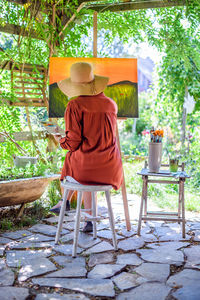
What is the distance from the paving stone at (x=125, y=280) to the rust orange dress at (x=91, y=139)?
750mm

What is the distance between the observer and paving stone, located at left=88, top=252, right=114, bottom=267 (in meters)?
2.68

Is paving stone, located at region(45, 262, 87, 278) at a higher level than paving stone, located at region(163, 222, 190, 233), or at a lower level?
higher

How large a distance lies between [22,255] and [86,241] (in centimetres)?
63

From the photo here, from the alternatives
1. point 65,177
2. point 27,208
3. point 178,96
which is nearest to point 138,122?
point 178,96

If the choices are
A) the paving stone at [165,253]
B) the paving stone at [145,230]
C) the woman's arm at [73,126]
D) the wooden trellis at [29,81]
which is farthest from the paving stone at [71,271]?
the wooden trellis at [29,81]

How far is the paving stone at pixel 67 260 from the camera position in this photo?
8.68 ft

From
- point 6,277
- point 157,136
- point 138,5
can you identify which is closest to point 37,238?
point 6,277

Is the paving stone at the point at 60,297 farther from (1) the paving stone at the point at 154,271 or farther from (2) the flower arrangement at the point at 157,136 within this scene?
(2) the flower arrangement at the point at 157,136

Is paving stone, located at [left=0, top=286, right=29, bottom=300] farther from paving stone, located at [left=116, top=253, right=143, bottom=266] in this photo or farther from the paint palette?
the paint palette

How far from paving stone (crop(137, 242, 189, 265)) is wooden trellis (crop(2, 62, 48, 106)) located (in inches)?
97.7

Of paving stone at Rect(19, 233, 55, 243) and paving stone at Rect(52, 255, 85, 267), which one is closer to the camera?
paving stone at Rect(52, 255, 85, 267)

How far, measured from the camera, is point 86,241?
3184 mm

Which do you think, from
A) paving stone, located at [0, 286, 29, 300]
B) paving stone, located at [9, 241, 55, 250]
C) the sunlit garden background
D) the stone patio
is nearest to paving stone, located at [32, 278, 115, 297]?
the stone patio

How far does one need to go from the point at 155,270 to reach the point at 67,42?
10.4ft
